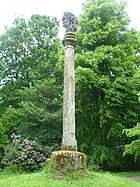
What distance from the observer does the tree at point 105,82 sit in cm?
1659

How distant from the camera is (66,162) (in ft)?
25.9

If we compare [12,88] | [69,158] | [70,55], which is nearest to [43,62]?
[12,88]

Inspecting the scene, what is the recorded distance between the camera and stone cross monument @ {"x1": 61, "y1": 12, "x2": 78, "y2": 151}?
8438 millimetres

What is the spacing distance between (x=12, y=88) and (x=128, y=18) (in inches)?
408

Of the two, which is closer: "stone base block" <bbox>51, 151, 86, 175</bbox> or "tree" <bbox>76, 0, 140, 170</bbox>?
"stone base block" <bbox>51, 151, 86, 175</bbox>

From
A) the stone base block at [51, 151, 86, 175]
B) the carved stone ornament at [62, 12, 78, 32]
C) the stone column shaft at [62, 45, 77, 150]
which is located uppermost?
the carved stone ornament at [62, 12, 78, 32]

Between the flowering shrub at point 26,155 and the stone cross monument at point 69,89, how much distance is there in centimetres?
685

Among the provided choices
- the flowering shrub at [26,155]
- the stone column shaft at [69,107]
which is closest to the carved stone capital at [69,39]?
the stone column shaft at [69,107]

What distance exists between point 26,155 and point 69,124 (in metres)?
7.15

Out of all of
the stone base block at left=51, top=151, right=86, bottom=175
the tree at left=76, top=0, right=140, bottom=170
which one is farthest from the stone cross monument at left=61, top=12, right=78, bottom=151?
the tree at left=76, top=0, right=140, bottom=170

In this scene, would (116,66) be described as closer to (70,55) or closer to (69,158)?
(70,55)

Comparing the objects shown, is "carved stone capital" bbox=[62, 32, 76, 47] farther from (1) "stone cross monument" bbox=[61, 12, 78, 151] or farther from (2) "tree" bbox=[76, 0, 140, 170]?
(2) "tree" bbox=[76, 0, 140, 170]

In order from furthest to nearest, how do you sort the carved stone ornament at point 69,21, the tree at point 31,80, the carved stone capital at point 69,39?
the tree at point 31,80, the carved stone ornament at point 69,21, the carved stone capital at point 69,39

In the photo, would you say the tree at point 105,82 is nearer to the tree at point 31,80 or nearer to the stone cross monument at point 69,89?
the tree at point 31,80
